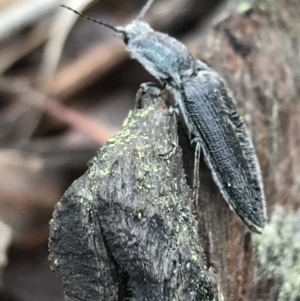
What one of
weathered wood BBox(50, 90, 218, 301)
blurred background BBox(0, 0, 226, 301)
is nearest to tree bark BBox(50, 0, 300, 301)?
weathered wood BBox(50, 90, 218, 301)

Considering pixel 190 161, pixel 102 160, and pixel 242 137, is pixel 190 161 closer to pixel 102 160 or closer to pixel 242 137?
pixel 242 137

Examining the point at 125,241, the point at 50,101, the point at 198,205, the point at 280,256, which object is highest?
the point at 50,101

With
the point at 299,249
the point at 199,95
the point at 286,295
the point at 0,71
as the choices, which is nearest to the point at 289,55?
the point at 199,95

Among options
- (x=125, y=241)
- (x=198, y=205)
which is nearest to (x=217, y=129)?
(x=198, y=205)

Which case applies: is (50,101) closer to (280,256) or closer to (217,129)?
(217,129)

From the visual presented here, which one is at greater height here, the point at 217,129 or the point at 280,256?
the point at 217,129
